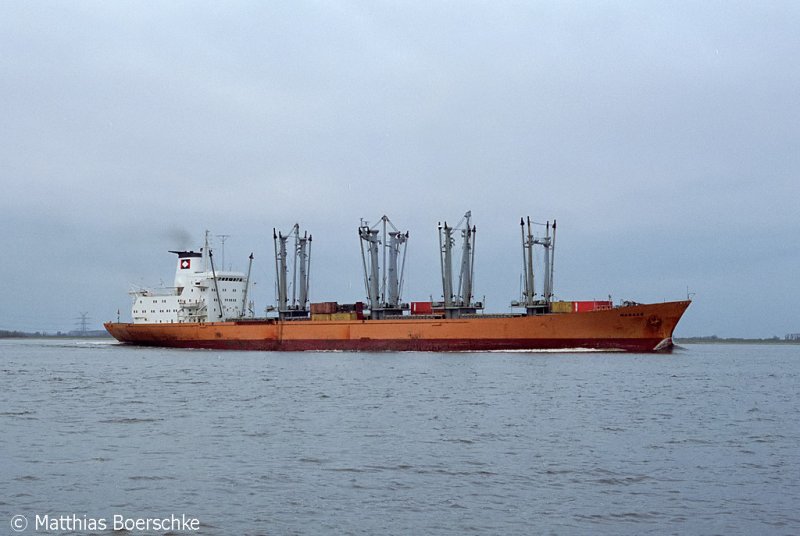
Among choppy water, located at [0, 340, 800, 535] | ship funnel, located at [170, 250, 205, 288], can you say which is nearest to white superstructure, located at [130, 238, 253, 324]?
ship funnel, located at [170, 250, 205, 288]

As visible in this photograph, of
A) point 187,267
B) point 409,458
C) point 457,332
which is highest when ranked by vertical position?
point 187,267

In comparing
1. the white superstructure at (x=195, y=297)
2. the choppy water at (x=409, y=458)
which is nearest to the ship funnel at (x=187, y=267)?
the white superstructure at (x=195, y=297)

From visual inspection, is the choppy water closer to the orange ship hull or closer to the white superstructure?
the orange ship hull

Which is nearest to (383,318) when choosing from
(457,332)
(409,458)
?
(457,332)

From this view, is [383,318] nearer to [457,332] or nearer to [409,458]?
[457,332]

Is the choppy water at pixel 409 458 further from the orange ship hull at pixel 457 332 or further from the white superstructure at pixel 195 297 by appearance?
the white superstructure at pixel 195 297

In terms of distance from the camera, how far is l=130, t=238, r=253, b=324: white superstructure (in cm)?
6575

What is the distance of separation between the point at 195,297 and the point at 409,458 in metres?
54.5

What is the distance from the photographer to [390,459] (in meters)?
14.5

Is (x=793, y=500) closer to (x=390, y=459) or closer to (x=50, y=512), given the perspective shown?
(x=390, y=459)

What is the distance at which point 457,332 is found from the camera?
51906 millimetres

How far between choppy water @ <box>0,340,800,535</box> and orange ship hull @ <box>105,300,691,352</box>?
19178 millimetres

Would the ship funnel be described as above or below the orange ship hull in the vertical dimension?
above

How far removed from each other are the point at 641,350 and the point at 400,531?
42621 millimetres
